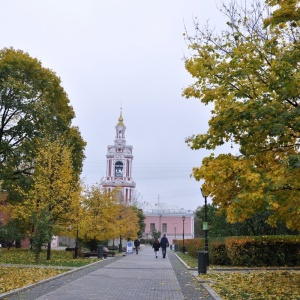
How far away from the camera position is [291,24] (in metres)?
10.9

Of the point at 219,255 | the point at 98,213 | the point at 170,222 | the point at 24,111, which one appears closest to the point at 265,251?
the point at 219,255

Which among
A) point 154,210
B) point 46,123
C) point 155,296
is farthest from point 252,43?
point 154,210

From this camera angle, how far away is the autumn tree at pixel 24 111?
2642cm

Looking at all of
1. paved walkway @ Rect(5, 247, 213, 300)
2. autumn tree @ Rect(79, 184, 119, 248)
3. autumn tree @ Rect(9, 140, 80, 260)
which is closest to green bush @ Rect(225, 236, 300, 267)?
paved walkway @ Rect(5, 247, 213, 300)

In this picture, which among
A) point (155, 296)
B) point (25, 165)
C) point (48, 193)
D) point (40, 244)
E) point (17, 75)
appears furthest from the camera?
point (25, 165)

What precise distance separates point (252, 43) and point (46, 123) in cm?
1918

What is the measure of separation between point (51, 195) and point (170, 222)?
77.3 metres

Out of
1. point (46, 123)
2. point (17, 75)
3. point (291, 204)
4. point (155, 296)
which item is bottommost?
point (155, 296)

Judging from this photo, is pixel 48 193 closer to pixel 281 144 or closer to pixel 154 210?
pixel 281 144

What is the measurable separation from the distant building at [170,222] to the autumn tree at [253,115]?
85482 mm

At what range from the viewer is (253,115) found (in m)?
9.67

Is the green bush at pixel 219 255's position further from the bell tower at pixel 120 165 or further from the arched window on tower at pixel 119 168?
the arched window on tower at pixel 119 168

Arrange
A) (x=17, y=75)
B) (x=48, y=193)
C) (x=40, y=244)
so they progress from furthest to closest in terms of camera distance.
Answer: (x=17, y=75) → (x=48, y=193) → (x=40, y=244)

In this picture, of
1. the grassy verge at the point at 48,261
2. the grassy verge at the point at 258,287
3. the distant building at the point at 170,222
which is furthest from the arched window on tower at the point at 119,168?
the grassy verge at the point at 258,287
